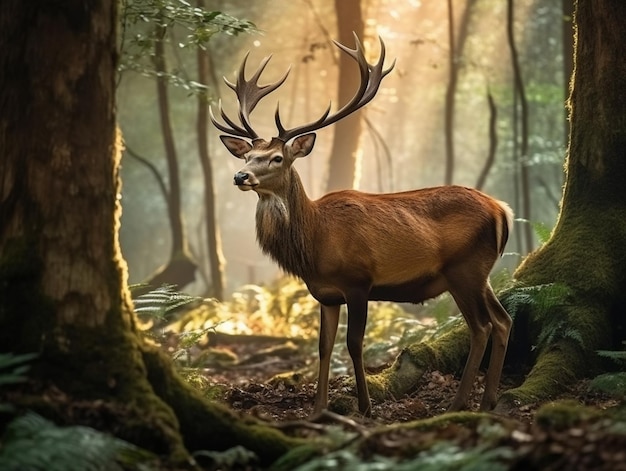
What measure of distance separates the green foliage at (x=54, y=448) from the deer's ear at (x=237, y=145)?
14.4ft

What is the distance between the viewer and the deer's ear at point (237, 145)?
8.44 meters

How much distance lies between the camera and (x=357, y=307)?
7656mm

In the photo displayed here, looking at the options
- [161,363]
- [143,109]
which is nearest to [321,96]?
[143,109]

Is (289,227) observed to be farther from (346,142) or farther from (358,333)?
(346,142)

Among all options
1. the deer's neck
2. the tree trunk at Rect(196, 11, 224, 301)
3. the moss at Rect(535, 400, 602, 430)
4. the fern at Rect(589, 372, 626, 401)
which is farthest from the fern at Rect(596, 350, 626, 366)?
the tree trunk at Rect(196, 11, 224, 301)

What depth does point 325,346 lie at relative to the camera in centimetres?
802

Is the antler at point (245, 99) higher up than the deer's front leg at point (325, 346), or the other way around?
the antler at point (245, 99)

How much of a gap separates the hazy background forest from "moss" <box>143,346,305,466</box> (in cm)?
1563

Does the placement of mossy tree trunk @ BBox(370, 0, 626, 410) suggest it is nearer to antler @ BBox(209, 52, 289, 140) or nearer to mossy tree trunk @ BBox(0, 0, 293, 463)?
antler @ BBox(209, 52, 289, 140)

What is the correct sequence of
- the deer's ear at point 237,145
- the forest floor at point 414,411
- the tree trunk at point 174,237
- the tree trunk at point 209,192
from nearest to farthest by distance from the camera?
the forest floor at point 414,411 → the deer's ear at point 237,145 → the tree trunk at point 174,237 → the tree trunk at point 209,192

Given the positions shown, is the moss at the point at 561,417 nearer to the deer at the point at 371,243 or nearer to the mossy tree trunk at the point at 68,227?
the mossy tree trunk at the point at 68,227

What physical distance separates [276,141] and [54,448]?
4432 mm

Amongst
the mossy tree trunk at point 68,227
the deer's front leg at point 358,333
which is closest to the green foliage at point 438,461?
the mossy tree trunk at point 68,227

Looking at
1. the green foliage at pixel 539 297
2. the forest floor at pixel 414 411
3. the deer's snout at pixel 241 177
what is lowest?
the forest floor at pixel 414 411
